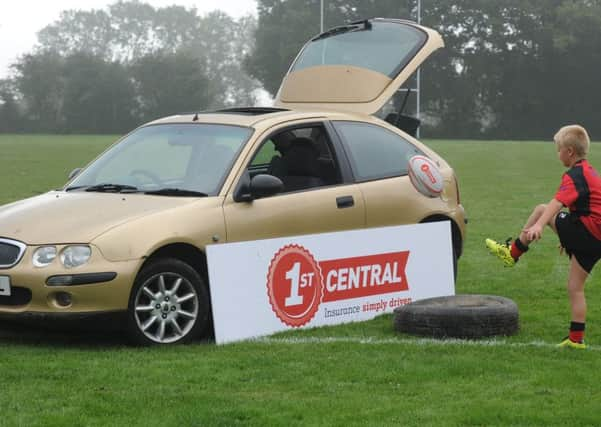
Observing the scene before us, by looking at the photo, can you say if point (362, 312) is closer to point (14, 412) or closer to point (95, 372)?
point (95, 372)

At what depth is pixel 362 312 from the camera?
8742 mm

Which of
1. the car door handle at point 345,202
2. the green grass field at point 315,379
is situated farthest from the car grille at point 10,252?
the car door handle at point 345,202

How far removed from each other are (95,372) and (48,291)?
85cm

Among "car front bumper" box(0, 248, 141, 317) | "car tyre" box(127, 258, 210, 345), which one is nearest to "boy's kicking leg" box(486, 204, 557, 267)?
"car tyre" box(127, 258, 210, 345)

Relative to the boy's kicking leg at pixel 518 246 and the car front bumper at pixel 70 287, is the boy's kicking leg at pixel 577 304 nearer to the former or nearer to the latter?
the boy's kicking leg at pixel 518 246

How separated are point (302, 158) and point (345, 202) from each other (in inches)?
21.9

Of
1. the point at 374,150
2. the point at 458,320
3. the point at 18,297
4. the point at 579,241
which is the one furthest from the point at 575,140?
the point at 18,297

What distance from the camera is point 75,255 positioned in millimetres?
7406

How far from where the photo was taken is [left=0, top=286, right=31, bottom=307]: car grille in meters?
7.41

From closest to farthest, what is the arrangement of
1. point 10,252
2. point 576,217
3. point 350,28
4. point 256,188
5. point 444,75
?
point 576,217 < point 10,252 < point 256,188 < point 350,28 < point 444,75

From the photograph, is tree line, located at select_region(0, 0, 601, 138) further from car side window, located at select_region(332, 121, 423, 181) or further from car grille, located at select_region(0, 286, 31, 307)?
car grille, located at select_region(0, 286, 31, 307)

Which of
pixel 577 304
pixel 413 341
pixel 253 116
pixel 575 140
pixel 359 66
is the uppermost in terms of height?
pixel 359 66

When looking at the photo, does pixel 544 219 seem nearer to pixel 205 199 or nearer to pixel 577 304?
pixel 577 304

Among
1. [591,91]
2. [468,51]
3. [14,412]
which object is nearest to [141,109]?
[468,51]
